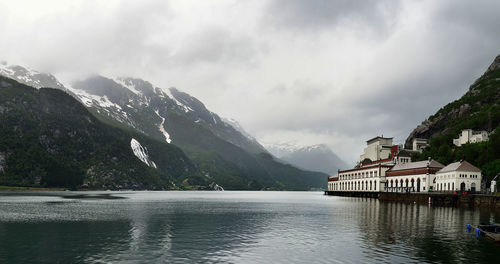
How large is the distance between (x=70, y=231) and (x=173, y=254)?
81.6 ft

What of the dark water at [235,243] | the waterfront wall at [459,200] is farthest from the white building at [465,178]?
the dark water at [235,243]

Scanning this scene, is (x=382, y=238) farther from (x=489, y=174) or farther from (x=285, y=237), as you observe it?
(x=489, y=174)

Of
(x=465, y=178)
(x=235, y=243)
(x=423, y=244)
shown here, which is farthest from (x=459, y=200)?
(x=235, y=243)

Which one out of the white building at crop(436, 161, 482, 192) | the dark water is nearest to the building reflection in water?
the dark water

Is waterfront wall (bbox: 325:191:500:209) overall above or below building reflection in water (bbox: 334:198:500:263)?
above

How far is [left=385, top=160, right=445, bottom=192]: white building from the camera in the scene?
6594 inches

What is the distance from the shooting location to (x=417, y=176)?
176 metres

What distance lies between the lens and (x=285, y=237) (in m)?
56.2

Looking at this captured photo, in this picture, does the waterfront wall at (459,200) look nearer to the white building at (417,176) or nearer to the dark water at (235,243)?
the white building at (417,176)

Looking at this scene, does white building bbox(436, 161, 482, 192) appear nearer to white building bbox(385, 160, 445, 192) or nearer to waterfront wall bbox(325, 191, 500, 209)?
waterfront wall bbox(325, 191, 500, 209)

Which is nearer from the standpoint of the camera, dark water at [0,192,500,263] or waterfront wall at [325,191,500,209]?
dark water at [0,192,500,263]

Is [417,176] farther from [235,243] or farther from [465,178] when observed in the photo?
[235,243]

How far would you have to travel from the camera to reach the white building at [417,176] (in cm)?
16750

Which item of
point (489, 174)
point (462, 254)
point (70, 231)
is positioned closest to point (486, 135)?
point (489, 174)
